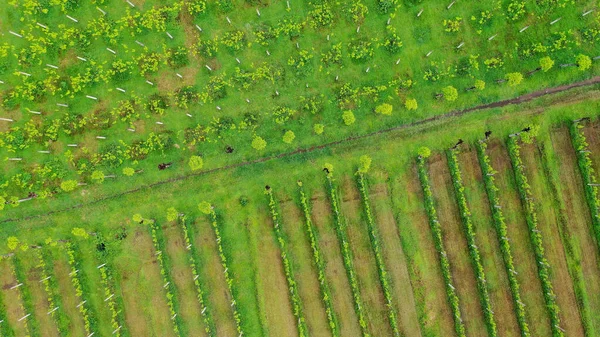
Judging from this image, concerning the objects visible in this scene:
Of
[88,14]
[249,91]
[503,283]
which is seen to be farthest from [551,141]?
[88,14]

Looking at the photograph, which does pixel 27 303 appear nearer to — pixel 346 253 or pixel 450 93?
pixel 346 253

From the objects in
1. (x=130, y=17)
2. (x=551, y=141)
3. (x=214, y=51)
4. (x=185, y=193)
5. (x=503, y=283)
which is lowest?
(x=503, y=283)

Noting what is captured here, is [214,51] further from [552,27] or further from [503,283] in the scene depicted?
[503,283]

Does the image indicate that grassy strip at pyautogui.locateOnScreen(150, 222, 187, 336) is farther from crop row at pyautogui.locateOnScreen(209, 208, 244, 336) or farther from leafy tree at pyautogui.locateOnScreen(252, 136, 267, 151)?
leafy tree at pyautogui.locateOnScreen(252, 136, 267, 151)

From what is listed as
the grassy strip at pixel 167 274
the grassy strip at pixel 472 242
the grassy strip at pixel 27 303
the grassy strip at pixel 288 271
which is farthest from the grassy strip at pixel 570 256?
the grassy strip at pixel 27 303

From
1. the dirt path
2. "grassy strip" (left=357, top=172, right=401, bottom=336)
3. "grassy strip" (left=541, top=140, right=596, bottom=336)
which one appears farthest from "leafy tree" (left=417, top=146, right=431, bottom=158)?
"grassy strip" (left=541, top=140, right=596, bottom=336)
